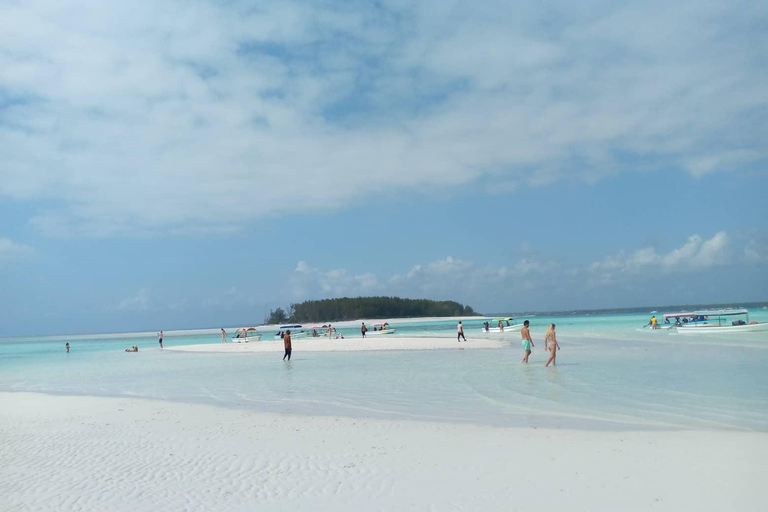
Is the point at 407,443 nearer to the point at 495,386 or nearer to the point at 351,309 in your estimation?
the point at 495,386

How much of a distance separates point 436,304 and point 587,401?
468 feet

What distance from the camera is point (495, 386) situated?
16.4 m

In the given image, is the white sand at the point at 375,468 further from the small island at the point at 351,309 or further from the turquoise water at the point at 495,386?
Result: the small island at the point at 351,309

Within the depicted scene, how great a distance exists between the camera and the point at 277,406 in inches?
570

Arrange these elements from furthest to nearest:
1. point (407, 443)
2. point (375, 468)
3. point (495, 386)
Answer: point (495, 386) → point (407, 443) → point (375, 468)

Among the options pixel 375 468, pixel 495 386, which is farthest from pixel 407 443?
pixel 495 386

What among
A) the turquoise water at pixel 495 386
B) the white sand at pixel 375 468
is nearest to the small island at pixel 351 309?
the turquoise water at pixel 495 386

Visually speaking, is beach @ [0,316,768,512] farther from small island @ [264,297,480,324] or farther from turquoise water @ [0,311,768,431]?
small island @ [264,297,480,324]

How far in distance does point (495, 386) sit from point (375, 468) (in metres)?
8.91

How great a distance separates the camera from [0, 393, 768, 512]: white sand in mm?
6723

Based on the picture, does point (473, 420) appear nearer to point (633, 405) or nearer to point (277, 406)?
point (633, 405)

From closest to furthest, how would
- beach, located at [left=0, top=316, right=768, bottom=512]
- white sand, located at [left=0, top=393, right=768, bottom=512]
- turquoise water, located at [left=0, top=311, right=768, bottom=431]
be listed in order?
white sand, located at [left=0, top=393, right=768, bottom=512] < beach, located at [left=0, top=316, right=768, bottom=512] < turquoise water, located at [left=0, top=311, right=768, bottom=431]

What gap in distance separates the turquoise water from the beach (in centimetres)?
10

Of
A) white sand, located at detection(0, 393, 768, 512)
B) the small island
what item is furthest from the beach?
the small island
